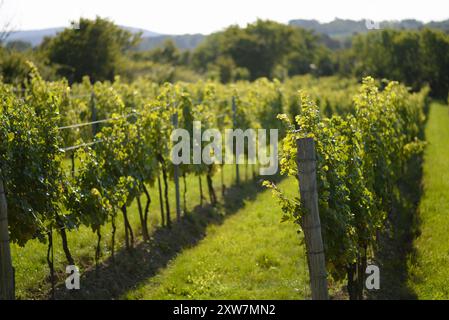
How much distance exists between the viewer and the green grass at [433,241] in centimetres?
732

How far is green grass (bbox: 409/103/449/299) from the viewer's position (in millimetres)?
7320

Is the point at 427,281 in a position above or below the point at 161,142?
below

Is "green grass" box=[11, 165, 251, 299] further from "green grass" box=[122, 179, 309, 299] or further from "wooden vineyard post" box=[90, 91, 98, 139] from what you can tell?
"wooden vineyard post" box=[90, 91, 98, 139]

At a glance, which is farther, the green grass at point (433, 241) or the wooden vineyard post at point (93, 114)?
the wooden vineyard post at point (93, 114)

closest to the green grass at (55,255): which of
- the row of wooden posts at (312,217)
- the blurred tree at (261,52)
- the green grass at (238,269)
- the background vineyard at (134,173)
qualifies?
the background vineyard at (134,173)

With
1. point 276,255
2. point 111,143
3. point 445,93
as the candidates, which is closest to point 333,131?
point 276,255

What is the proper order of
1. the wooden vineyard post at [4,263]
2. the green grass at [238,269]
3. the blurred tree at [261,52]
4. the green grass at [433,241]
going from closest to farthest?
the wooden vineyard post at [4,263], the green grass at [433,241], the green grass at [238,269], the blurred tree at [261,52]

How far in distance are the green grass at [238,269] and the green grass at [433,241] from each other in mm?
1436

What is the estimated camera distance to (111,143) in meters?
8.57

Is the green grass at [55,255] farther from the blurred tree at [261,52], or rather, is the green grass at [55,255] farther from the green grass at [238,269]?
the blurred tree at [261,52]

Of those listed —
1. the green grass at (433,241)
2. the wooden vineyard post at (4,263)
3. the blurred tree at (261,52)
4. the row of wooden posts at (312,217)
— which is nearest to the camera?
the row of wooden posts at (312,217)

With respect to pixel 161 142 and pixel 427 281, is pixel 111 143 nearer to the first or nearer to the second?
pixel 161 142

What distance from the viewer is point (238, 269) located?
8352 mm
